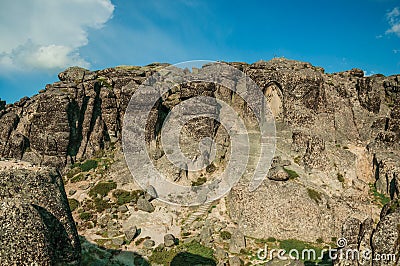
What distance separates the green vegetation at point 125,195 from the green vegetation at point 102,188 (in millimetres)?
1058

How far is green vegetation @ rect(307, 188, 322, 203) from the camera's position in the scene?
3869 cm

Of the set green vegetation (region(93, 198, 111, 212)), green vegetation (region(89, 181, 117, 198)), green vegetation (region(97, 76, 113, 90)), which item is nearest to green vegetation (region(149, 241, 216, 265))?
green vegetation (region(93, 198, 111, 212))

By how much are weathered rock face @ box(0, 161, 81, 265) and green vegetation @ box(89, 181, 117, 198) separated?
80.0 feet

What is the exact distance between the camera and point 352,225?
19875mm

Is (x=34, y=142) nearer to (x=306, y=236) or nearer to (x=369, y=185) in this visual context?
(x=306, y=236)

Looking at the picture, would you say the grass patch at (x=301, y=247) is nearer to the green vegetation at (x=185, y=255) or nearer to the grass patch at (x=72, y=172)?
the green vegetation at (x=185, y=255)

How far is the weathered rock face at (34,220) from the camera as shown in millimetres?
15602

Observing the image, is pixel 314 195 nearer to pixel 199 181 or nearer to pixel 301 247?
pixel 301 247

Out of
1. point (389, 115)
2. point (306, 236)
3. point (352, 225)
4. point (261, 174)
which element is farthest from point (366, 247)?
point (389, 115)

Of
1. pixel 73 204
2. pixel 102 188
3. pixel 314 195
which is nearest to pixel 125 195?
pixel 102 188

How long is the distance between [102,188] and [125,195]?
3565mm

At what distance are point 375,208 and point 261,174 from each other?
13.5 m

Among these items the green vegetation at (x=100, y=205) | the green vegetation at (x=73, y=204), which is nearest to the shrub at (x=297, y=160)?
the green vegetation at (x=100, y=205)

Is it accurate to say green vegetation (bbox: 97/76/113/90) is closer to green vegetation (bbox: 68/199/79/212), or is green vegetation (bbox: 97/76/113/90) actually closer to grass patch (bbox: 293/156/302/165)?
green vegetation (bbox: 68/199/79/212)
